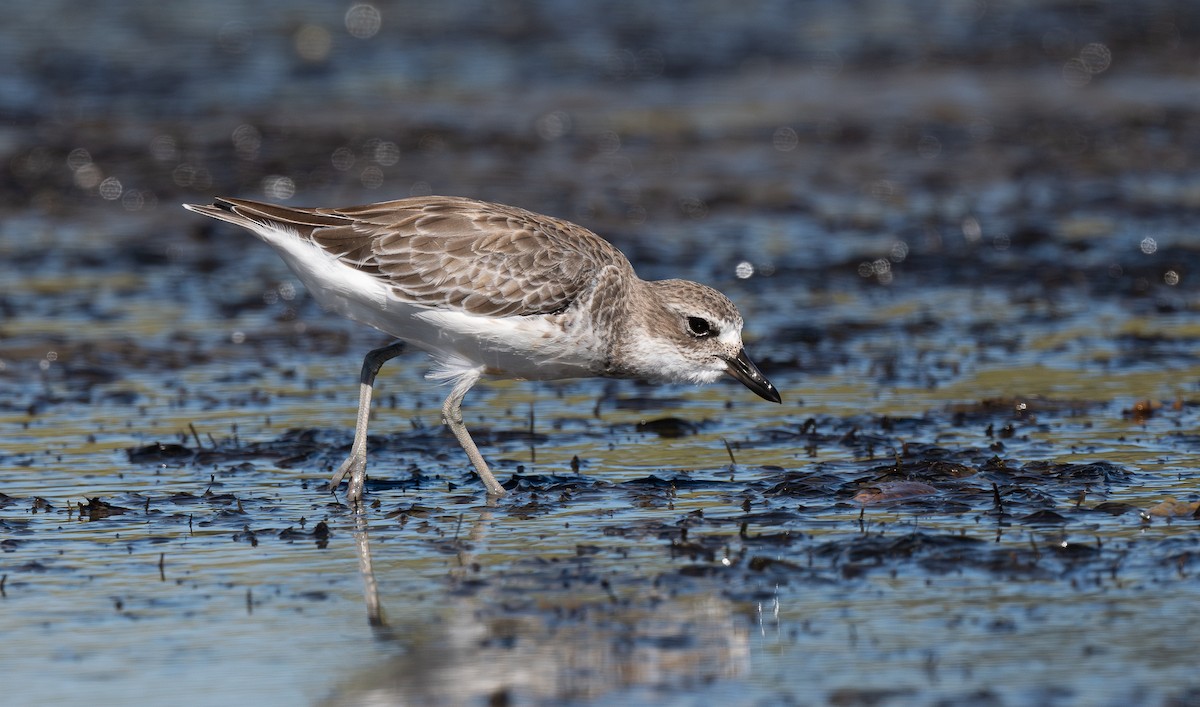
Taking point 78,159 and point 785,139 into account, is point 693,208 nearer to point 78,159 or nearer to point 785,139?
point 785,139

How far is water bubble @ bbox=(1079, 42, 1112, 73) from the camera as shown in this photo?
2731 cm

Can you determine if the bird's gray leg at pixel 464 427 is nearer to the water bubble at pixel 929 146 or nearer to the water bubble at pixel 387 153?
the water bubble at pixel 387 153

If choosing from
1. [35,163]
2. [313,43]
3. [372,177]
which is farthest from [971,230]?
[313,43]

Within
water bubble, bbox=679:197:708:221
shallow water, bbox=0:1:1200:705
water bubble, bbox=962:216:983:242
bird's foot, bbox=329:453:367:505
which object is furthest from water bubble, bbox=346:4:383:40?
bird's foot, bbox=329:453:367:505

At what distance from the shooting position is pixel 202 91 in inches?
1001

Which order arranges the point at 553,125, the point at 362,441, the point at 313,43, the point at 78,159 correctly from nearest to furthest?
the point at 362,441 < the point at 78,159 < the point at 553,125 < the point at 313,43

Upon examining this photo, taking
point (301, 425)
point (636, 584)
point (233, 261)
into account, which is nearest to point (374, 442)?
point (301, 425)

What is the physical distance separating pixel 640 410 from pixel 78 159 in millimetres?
11977

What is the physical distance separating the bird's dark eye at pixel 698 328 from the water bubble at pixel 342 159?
11.8 metres

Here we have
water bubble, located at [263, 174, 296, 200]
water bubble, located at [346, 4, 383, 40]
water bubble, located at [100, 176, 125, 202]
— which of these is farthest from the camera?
water bubble, located at [346, 4, 383, 40]

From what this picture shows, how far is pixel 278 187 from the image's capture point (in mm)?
19969

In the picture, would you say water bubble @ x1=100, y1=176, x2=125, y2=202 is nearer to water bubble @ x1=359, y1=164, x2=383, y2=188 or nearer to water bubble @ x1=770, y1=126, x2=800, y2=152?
water bubble @ x1=359, y1=164, x2=383, y2=188

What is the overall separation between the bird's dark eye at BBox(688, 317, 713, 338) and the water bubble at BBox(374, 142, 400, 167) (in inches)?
467

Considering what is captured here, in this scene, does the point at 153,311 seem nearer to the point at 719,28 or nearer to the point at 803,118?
the point at 803,118
